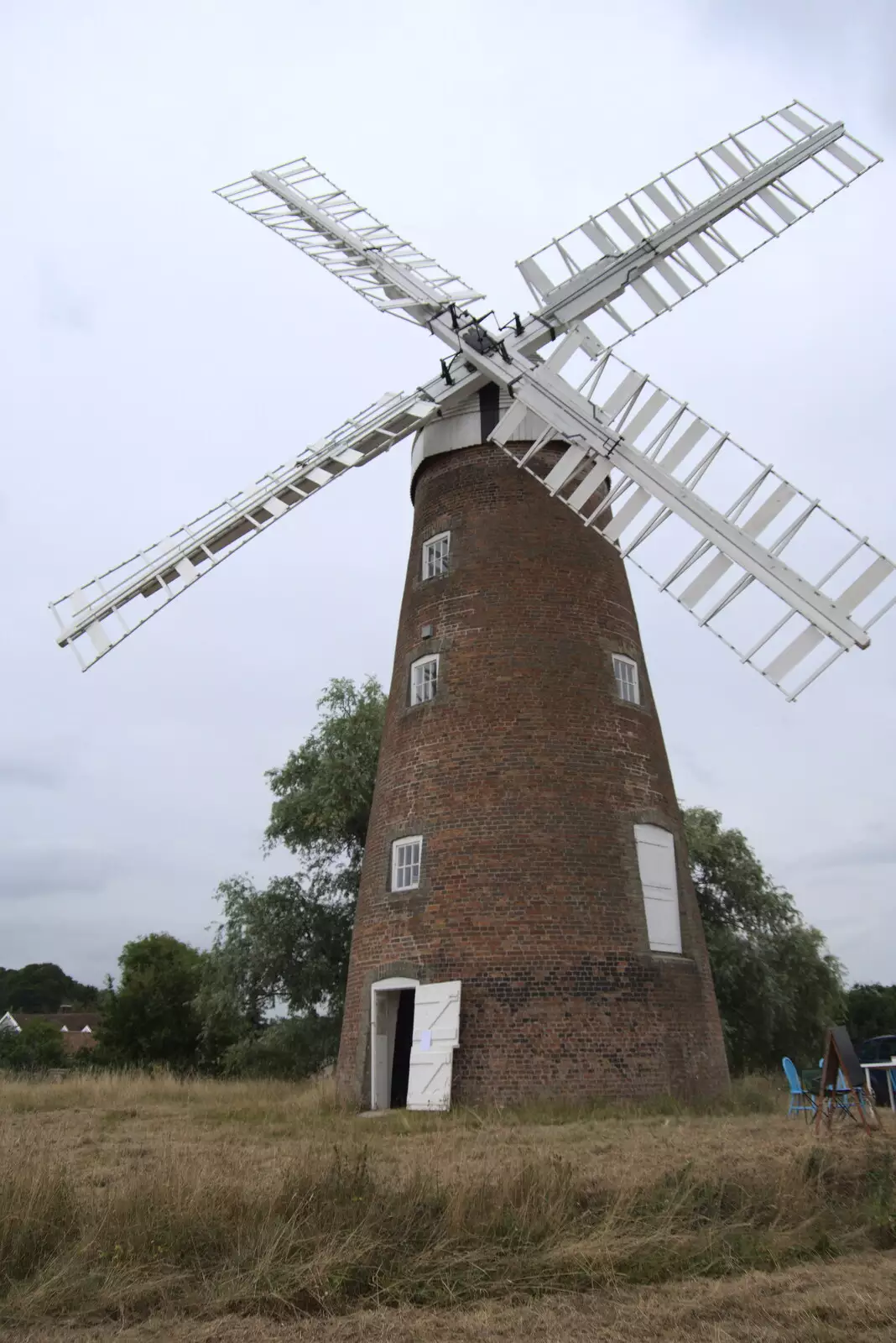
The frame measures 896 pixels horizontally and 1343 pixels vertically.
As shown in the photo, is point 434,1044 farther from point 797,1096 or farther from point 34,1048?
point 34,1048

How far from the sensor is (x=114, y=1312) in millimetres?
5723

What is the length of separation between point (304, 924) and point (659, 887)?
1191 cm

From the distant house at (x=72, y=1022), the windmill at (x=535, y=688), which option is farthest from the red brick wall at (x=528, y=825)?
the distant house at (x=72, y=1022)


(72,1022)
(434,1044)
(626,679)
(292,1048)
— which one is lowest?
(434,1044)

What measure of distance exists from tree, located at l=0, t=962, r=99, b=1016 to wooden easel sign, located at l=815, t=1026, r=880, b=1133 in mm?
91830

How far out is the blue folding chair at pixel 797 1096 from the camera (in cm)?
1285

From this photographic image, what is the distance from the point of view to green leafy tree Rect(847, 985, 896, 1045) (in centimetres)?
4375

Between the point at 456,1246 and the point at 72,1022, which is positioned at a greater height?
the point at 72,1022

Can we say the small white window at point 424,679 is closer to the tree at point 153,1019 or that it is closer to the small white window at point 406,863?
the small white window at point 406,863

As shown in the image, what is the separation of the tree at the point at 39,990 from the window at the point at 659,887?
88.6m

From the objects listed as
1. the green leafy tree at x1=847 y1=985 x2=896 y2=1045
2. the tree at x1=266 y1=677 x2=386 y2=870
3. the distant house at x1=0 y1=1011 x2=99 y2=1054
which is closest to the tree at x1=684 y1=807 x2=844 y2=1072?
the tree at x1=266 y1=677 x2=386 y2=870

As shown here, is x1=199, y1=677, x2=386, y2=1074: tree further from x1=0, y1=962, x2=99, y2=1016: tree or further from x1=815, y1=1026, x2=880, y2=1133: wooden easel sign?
x1=0, y1=962, x2=99, y2=1016: tree

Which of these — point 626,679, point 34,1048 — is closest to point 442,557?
point 626,679

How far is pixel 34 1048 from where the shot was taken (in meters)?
40.3
